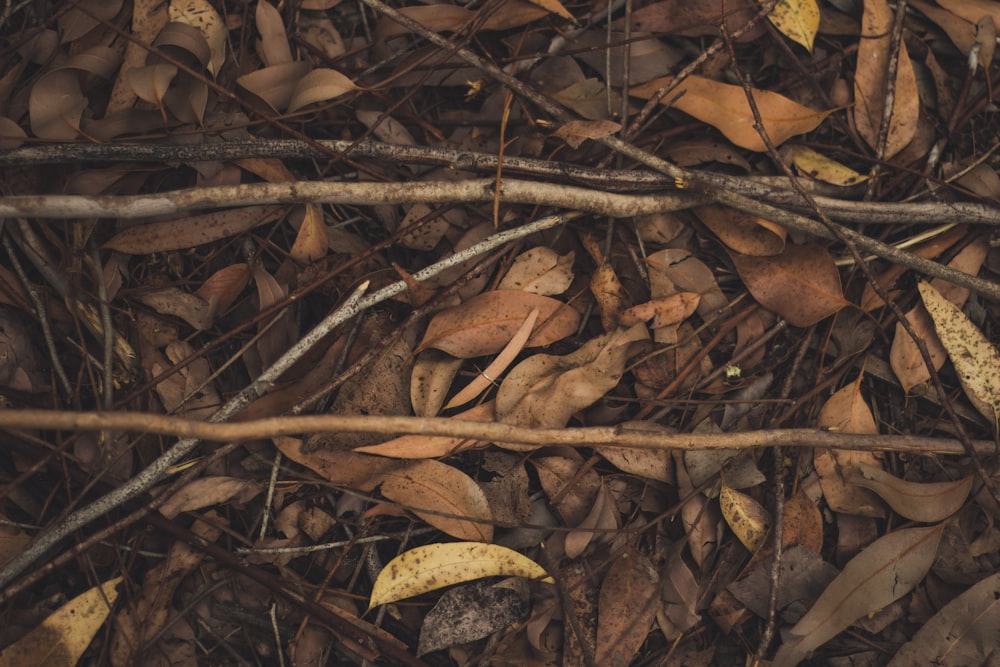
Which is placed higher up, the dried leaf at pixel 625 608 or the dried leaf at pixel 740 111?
the dried leaf at pixel 740 111

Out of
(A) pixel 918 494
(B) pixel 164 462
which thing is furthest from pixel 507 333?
(A) pixel 918 494

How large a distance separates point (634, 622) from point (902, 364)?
98 centimetres

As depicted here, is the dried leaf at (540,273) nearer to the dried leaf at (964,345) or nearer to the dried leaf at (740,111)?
the dried leaf at (740,111)

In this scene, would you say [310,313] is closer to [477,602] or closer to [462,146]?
[462,146]

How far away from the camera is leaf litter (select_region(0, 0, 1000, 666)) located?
5.46 feet

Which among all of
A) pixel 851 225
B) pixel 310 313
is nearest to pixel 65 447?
pixel 310 313

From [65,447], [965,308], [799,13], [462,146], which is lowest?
[65,447]

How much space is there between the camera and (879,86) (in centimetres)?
181

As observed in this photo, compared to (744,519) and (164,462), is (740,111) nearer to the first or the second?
(744,519)

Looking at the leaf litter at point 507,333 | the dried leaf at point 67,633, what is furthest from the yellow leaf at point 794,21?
the dried leaf at point 67,633

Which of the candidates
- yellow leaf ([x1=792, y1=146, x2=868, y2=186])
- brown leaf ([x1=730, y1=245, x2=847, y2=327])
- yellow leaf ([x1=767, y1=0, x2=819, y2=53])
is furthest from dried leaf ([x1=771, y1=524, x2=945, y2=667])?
yellow leaf ([x1=767, y1=0, x2=819, y2=53])

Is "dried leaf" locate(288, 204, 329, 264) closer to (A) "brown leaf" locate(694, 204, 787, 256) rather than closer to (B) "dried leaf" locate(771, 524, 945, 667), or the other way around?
(A) "brown leaf" locate(694, 204, 787, 256)

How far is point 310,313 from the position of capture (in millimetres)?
1779

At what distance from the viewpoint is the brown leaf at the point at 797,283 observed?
173 centimetres
